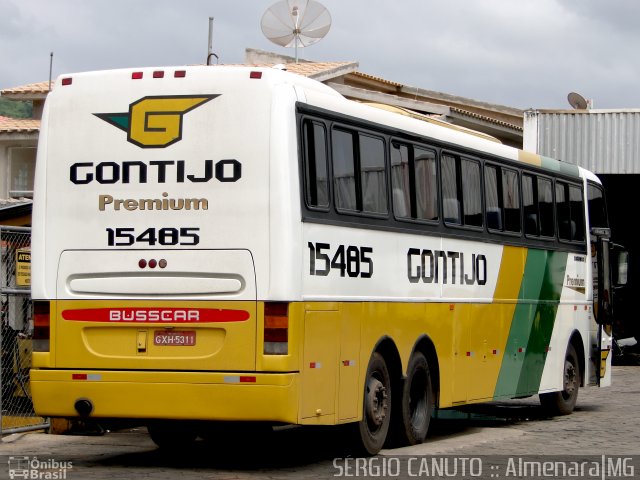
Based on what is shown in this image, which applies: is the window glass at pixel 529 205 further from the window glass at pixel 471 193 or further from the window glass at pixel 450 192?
the window glass at pixel 450 192

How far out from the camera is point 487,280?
1591cm

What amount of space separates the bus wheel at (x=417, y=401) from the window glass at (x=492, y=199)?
2.56 metres

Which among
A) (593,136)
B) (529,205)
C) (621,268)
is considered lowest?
(621,268)

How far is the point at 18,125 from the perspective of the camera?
4688cm

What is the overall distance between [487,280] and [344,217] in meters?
4.13

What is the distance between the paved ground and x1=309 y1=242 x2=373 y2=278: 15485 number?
165 centimetres

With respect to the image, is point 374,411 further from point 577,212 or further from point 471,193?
point 577,212

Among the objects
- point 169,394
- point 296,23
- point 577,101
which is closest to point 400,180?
point 169,394

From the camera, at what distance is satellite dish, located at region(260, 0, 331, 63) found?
29.0 meters

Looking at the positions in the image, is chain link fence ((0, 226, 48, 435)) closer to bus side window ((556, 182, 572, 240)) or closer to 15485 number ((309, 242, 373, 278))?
15485 number ((309, 242, 373, 278))

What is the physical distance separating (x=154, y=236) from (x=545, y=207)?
7.76m

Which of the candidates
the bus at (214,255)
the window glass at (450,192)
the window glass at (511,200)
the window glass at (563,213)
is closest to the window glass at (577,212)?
the window glass at (563,213)

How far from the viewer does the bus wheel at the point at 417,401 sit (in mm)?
13594

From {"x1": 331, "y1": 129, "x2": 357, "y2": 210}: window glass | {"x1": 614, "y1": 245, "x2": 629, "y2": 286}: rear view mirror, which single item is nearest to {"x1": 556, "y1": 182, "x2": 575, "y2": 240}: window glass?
{"x1": 614, "y1": 245, "x2": 629, "y2": 286}: rear view mirror
